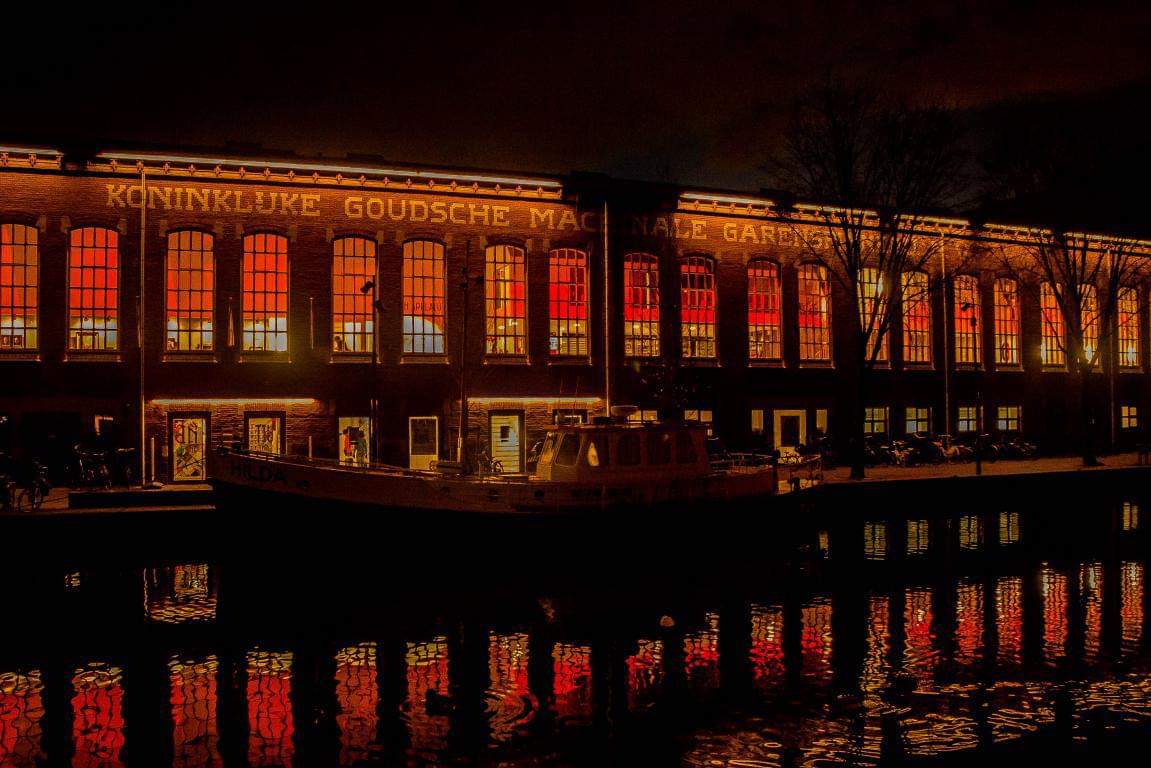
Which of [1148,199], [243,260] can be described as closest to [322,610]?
[243,260]

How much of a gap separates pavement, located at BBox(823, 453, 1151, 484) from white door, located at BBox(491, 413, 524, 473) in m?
11.5

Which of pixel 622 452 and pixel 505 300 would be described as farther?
pixel 505 300

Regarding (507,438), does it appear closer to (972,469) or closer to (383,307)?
(383,307)

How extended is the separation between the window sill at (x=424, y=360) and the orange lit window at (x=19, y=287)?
12.0 meters

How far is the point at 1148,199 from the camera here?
47.7 metres

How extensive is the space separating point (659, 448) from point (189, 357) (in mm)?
17679

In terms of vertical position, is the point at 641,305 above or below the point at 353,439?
above

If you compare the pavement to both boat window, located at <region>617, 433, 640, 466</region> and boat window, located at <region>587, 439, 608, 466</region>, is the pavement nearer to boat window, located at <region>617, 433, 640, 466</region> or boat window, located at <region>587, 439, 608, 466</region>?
boat window, located at <region>617, 433, 640, 466</region>

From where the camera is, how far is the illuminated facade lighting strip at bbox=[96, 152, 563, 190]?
30172 mm

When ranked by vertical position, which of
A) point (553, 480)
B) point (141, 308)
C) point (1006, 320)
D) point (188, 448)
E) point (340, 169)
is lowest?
point (553, 480)

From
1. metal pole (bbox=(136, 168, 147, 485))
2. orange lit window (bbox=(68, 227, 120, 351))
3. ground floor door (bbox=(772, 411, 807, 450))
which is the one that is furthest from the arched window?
ground floor door (bbox=(772, 411, 807, 450))

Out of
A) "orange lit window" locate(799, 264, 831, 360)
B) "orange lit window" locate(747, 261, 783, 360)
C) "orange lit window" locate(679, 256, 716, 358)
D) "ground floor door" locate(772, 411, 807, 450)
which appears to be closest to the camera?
"orange lit window" locate(679, 256, 716, 358)

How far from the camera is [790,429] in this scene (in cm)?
3991

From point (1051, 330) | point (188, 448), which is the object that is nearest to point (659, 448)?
point (188, 448)
